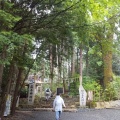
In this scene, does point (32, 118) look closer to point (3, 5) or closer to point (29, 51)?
point (29, 51)

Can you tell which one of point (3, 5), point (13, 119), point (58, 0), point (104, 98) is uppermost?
point (58, 0)

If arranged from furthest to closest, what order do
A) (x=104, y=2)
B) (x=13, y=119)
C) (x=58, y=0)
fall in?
1. (x=13, y=119)
2. (x=58, y=0)
3. (x=104, y=2)

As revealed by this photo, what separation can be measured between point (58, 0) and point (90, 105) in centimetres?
865

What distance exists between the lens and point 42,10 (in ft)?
26.4

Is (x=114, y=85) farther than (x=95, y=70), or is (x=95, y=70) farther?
(x=95, y=70)

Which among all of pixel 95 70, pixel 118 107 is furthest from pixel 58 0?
pixel 95 70

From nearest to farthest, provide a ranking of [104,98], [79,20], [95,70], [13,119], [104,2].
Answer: [104,2]
[79,20]
[13,119]
[104,98]
[95,70]

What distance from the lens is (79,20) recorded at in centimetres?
788

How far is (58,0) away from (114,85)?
1061 centimetres

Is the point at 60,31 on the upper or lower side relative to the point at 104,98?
upper

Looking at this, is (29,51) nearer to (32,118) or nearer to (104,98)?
(32,118)

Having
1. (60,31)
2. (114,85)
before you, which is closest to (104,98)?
(114,85)

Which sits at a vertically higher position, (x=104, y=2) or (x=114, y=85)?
(x=104, y=2)

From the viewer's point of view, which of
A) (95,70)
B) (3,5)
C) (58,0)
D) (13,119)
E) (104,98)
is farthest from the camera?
(95,70)
